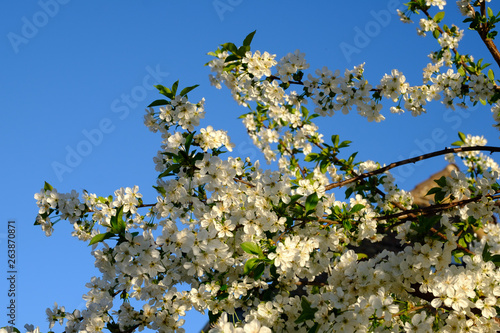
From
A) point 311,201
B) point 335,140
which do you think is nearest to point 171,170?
point 311,201

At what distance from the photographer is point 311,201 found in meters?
3.13

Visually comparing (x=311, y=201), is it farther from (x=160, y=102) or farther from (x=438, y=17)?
(x=438, y=17)

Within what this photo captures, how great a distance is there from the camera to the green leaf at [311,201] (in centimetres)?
312

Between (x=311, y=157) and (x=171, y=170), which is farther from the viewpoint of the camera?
(x=311, y=157)

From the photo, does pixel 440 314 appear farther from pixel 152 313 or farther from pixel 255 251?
pixel 152 313

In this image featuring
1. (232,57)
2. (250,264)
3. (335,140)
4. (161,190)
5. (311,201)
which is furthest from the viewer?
(335,140)

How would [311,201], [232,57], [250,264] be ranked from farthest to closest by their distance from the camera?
[232,57] → [311,201] → [250,264]

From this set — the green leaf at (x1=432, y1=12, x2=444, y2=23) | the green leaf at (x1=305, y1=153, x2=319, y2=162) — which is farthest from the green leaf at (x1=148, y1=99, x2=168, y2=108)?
the green leaf at (x1=432, y1=12, x2=444, y2=23)

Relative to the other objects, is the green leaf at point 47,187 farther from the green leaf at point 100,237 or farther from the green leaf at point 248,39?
the green leaf at point 248,39

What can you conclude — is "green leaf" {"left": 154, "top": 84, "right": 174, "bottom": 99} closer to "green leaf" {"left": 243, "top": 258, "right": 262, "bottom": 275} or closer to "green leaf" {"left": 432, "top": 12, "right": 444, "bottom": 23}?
"green leaf" {"left": 243, "top": 258, "right": 262, "bottom": 275}

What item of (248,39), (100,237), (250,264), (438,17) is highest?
(438,17)

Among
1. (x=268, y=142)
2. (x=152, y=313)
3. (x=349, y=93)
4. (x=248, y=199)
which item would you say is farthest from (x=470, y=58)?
(x=152, y=313)

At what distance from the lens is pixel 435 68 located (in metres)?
4.88

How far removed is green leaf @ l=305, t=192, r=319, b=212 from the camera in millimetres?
3121
